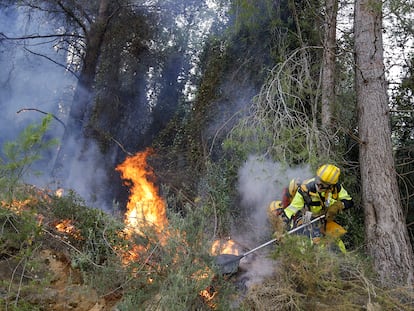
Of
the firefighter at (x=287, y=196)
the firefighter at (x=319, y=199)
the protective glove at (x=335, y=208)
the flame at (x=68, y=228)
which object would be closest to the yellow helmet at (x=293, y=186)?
the firefighter at (x=287, y=196)

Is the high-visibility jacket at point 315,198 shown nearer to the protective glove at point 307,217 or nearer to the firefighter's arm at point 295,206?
the firefighter's arm at point 295,206

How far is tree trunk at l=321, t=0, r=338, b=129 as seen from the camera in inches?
299

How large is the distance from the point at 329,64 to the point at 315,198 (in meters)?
3.41

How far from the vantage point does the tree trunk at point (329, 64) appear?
7.59m

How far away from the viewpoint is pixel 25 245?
15.6 feet

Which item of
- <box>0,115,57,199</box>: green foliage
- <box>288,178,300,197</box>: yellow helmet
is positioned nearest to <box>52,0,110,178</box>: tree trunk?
<box>0,115,57,199</box>: green foliage

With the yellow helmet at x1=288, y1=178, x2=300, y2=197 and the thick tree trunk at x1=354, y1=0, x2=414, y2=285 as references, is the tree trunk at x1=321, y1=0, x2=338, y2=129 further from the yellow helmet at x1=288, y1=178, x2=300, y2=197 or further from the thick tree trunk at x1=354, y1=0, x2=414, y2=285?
the yellow helmet at x1=288, y1=178, x2=300, y2=197

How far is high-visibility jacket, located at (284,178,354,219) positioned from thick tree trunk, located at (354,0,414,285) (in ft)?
1.62

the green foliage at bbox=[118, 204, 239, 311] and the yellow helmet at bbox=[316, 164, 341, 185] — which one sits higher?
the yellow helmet at bbox=[316, 164, 341, 185]

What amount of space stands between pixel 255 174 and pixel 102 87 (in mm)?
7142

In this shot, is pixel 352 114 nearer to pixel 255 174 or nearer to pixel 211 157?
pixel 255 174

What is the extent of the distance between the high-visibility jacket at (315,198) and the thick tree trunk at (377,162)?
0.49m

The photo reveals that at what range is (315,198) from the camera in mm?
5828

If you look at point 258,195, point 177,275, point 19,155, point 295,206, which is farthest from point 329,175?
point 19,155
